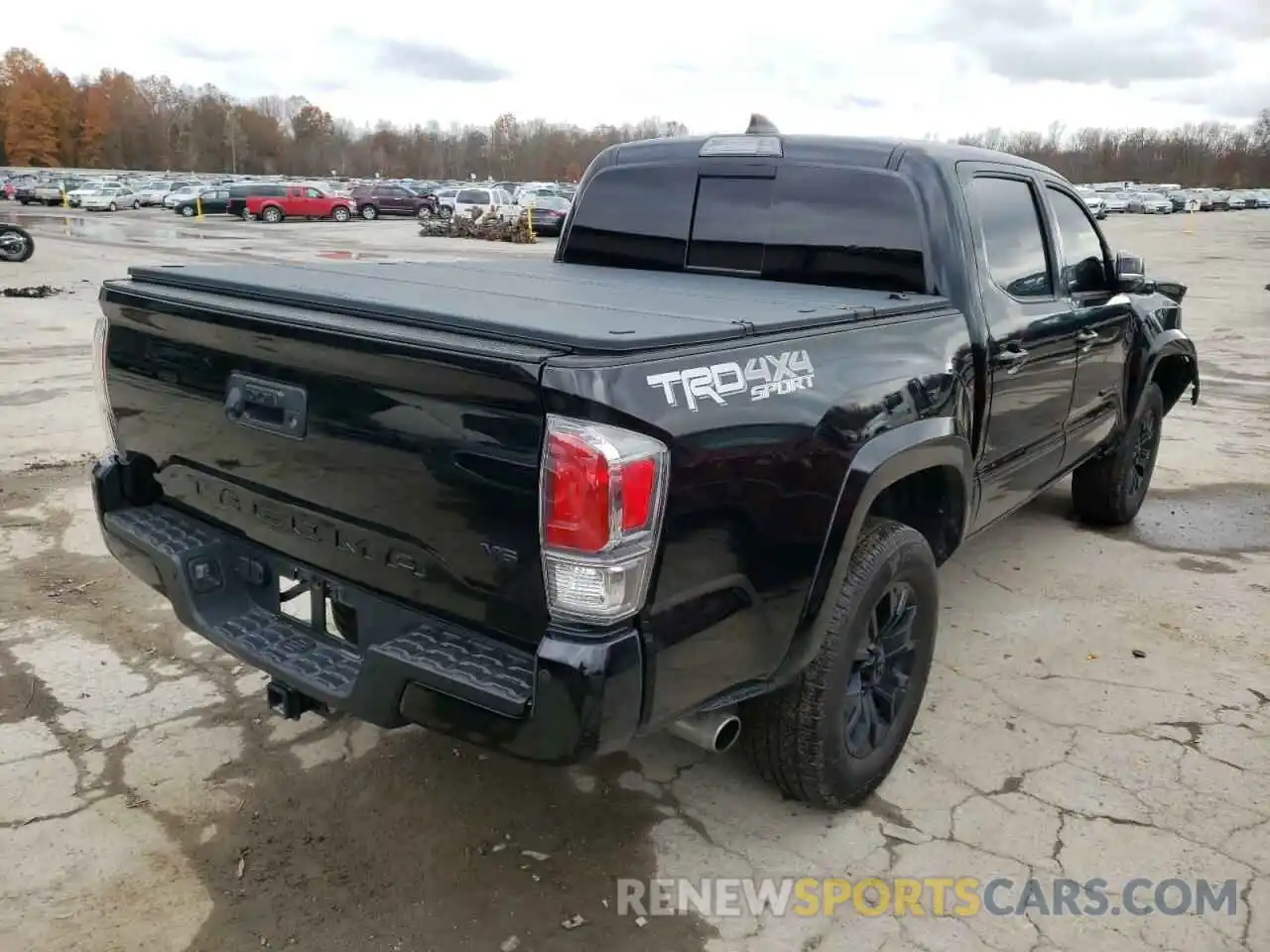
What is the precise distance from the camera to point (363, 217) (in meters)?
42.7

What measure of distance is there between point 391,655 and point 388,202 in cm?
4405

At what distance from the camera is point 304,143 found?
122m

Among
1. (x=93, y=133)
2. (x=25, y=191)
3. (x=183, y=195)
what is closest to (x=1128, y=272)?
(x=183, y=195)

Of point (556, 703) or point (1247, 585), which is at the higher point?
→ point (556, 703)

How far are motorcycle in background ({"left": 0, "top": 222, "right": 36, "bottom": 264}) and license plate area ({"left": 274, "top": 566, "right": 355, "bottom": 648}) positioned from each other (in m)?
20.2

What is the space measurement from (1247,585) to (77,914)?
506cm

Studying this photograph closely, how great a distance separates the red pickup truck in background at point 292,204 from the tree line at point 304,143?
63.5 m

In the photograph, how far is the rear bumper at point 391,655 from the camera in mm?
1975

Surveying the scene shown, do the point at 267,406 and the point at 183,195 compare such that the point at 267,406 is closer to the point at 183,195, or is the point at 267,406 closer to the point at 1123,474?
the point at 1123,474

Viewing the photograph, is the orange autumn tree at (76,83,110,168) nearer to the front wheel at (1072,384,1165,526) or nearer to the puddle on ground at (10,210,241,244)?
the puddle on ground at (10,210,241,244)

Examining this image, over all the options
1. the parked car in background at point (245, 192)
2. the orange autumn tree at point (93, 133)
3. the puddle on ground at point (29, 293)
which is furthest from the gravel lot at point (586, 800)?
the orange autumn tree at point (93, 133)

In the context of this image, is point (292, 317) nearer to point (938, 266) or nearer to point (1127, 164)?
point (938, 266)

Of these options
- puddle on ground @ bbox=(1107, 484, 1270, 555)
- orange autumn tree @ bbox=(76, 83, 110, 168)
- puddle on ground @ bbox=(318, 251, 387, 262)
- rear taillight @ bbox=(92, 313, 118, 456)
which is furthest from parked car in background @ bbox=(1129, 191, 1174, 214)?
orange autumn tree @ bbox=(76, 83, 110, 168)

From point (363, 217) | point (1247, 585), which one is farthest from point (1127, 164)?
point (1247, 585)
